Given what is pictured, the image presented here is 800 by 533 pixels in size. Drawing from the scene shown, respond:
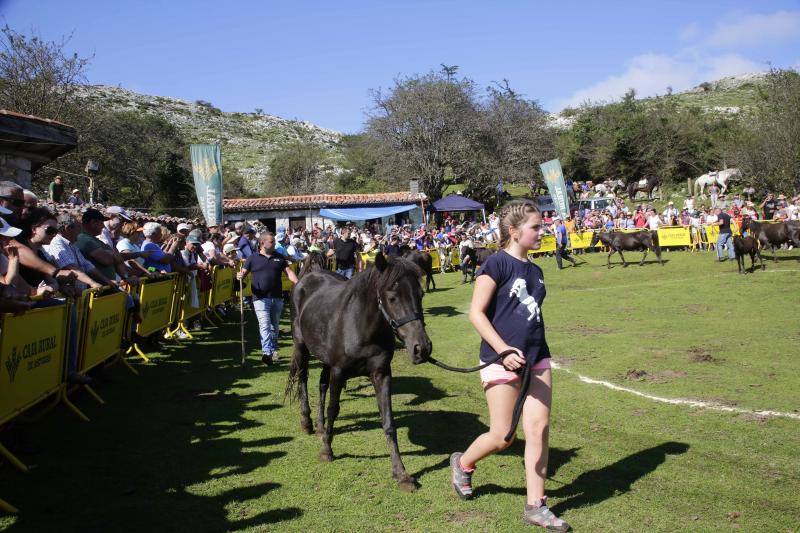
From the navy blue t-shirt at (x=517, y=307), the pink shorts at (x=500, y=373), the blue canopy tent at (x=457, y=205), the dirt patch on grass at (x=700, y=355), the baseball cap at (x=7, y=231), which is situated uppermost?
the blue canopy tent at (x=457, y=205)

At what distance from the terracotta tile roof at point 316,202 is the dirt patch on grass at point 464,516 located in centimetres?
3920

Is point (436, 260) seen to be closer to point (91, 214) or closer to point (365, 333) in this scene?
point (91, 214)

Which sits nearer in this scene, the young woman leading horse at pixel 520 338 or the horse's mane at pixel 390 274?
the young woman leading horse at pixel 520 338

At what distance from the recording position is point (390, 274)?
16.1ft

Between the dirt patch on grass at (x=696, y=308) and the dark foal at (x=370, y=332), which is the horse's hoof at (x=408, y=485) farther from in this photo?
the dirt patch on grass at (x=696, y=308)

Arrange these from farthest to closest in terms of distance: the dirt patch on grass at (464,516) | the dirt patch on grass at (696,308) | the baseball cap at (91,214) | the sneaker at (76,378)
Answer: the dirt patch on grass at (696,308) < the baseball cap at (91,214) < the sneaker at (76,378) < the dirt patch on grass at (464,516)

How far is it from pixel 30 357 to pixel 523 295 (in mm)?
4534

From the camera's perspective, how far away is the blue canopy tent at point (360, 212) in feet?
124

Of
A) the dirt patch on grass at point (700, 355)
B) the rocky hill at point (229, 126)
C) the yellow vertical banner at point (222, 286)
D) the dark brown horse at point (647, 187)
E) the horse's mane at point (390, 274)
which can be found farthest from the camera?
the rocky hill at point (229, 126)

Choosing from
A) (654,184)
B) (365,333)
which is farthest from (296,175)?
(365,333)

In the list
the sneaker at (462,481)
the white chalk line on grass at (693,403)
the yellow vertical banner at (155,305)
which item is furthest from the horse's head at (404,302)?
the yellow vertical banner at (155,305)

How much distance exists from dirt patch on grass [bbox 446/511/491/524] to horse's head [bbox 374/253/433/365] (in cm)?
111

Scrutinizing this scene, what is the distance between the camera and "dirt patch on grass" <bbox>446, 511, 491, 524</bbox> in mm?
4078

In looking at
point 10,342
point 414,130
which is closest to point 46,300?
point 10,342
